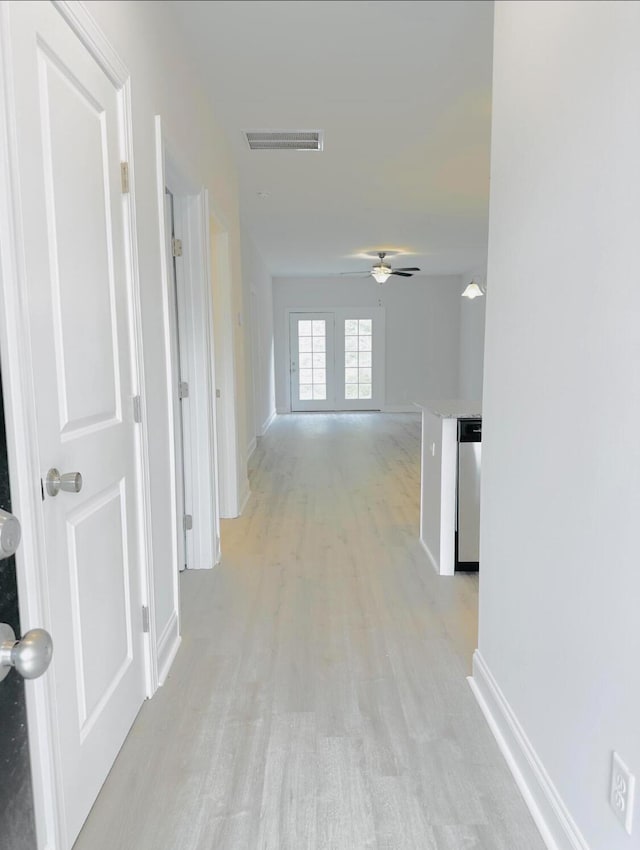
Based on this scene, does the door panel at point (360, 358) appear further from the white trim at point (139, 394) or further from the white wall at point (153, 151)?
the white trim at point (139, 394)

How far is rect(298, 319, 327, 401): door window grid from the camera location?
10406 mm

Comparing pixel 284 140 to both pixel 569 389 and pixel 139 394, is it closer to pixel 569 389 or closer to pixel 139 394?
pixel 139 394

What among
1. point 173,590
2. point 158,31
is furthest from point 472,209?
point 173,590

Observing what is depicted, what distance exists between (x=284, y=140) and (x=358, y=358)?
701 cm

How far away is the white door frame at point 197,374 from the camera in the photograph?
279cm

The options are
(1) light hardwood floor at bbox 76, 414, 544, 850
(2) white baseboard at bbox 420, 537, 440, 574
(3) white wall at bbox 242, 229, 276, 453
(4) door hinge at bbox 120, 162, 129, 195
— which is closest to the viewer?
(1) light hardwood floor at bbox 76, 414, 544, 850

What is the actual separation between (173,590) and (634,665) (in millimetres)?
1718

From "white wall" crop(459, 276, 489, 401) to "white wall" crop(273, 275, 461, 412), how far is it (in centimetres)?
22

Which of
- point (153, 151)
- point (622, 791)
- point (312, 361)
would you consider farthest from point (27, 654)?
point (312, 361)

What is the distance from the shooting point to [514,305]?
160cm

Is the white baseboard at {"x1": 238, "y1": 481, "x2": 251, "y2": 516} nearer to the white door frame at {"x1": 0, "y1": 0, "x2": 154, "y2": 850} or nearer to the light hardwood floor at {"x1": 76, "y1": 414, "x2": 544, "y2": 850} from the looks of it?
the light hardwood floor at {"x1": 76, "y1": 414, "x2": 544, "y2": 850}

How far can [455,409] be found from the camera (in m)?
3.10

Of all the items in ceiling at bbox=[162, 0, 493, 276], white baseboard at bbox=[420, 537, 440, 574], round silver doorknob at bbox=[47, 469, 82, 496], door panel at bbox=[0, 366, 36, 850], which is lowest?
white baseboard at bbox=[420, 537, 440, 574]

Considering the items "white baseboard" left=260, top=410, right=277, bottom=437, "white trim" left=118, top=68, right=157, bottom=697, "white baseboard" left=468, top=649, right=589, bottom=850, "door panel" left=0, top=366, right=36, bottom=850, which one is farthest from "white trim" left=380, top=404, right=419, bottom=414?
"door panel" left=0, top=366, right=36, bottom=850
